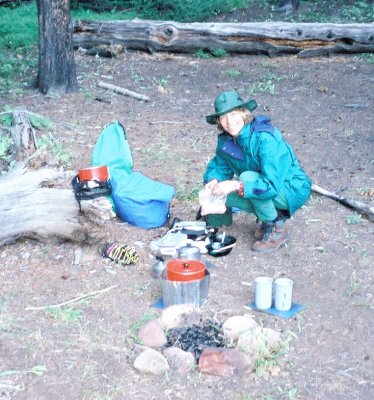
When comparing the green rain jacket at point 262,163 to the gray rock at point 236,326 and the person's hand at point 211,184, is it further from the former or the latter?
the gray rock at point 236,326

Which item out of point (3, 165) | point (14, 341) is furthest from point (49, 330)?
point (3, 165)

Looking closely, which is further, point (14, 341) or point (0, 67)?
point (0, 67)

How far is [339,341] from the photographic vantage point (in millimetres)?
3693

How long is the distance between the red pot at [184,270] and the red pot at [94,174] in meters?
1.22

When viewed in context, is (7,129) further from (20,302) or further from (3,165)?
(20,302)

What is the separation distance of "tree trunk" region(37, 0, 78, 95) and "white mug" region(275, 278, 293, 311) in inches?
219

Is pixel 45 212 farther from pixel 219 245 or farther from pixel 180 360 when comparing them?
pixel 180 360

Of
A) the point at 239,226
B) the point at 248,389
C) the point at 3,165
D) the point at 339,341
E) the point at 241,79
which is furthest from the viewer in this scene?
the point at 241,79

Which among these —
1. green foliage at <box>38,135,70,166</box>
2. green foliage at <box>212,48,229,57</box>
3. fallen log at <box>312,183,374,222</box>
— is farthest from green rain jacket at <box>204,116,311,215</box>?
green foliage at <box>212,48,229,57</box>

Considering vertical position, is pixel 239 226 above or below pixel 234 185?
below

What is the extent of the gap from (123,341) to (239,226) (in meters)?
1.79

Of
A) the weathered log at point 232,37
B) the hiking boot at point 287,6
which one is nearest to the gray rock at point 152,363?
the weathered log at point 232,37

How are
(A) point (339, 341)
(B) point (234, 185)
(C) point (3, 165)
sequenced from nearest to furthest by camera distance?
(A) point (339, 341) → (B) point (234, 185) → (C) point (3, 165)

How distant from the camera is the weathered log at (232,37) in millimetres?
10852
